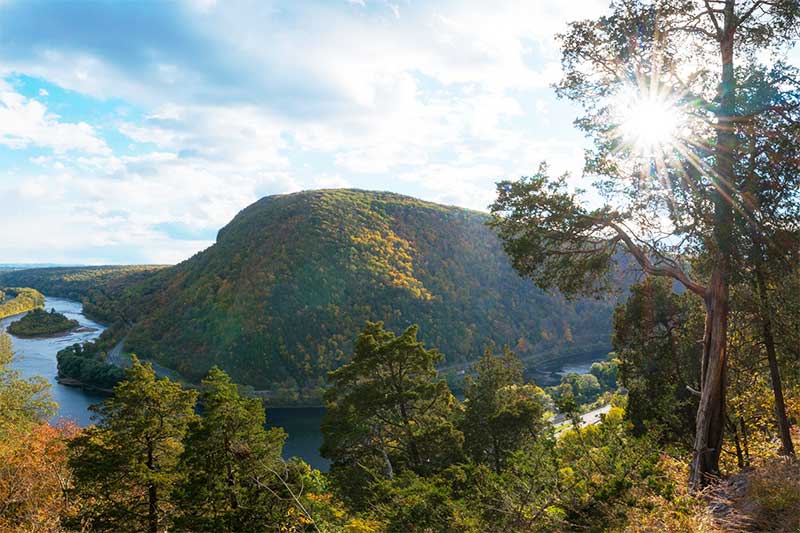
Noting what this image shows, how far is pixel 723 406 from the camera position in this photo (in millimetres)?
9109

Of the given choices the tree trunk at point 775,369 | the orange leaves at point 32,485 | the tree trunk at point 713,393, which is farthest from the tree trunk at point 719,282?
the orange leaves at point 32,485

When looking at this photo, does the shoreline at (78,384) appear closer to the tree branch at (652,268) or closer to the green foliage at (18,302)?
the green foliage at (18,302)

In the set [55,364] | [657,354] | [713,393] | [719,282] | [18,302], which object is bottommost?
[55,364]

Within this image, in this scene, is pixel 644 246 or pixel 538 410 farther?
pixel 538 410

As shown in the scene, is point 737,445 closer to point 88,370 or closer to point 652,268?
point 652,268

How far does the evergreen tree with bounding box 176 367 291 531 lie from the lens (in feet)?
39.9

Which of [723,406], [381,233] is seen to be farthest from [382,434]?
[381,233]

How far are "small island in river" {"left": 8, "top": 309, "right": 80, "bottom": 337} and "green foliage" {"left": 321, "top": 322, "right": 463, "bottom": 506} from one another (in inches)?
5119

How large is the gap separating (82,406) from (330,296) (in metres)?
46.6

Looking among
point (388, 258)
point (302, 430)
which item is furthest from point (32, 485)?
point (388, 258)

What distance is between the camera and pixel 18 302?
152 metres

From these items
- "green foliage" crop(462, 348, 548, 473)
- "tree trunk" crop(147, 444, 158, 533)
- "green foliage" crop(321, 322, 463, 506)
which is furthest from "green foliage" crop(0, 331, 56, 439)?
Result: "green foliage" crop(462, 348, 548, 473)

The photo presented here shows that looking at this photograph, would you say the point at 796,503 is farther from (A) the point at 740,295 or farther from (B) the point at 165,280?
(B) the point at 165,280

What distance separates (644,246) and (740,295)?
220 centimetres
